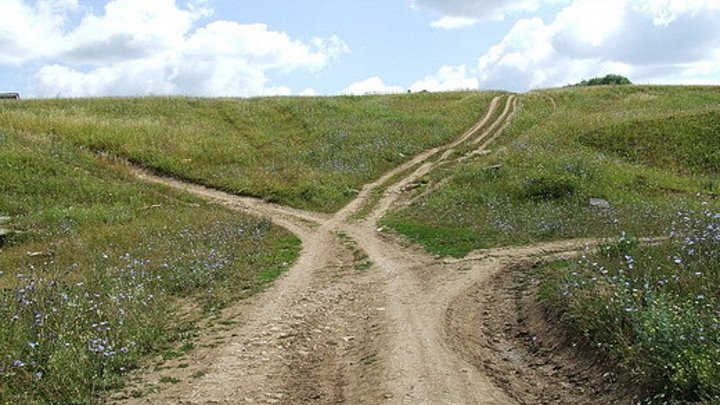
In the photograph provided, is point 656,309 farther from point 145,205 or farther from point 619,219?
point 145,205

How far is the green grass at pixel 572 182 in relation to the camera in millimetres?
18391

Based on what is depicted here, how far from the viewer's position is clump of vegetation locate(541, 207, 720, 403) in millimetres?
6469

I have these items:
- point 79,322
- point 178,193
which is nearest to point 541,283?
point 79,322

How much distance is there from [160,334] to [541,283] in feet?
24.5

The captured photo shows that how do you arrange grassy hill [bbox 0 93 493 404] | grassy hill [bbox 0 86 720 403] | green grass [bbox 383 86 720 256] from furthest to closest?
green grass [bbox 383 86 720 256] < grassy hill [bbox 0 93 493 404] < grassy hill [bbox 0 86 720 403]

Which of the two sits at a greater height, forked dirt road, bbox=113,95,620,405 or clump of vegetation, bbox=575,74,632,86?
clump of vegetation, bbox=575,74,632,86

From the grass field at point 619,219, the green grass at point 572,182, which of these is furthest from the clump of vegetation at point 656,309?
the green grass at point 572,182

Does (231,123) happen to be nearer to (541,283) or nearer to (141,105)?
(141,105)

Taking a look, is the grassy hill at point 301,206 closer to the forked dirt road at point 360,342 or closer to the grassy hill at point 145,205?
the grassy hill at point 145,205

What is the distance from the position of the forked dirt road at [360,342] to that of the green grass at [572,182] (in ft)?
6.91

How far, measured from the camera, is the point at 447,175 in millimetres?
30328

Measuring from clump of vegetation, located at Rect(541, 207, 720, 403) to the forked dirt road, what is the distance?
39.5 inches

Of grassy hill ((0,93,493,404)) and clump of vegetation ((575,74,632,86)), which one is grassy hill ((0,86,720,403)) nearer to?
grassy hill ((0,93,493,404))

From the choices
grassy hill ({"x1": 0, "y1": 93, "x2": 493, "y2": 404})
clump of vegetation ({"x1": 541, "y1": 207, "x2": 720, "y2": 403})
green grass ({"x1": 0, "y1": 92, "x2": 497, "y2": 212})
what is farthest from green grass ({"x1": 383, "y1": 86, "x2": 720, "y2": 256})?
clump of vegetation ({"x1": 541, "y1": 207, "x2": 720, "y2": 403})
